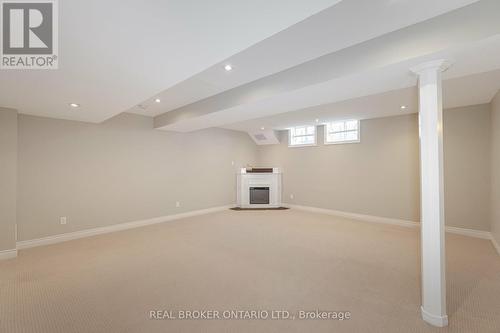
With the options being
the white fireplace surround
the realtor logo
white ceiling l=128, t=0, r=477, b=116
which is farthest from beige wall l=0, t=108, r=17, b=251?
the white fireplace surround

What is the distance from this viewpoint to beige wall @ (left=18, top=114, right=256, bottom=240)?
3.73m

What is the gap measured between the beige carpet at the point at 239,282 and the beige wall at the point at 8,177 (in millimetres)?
423

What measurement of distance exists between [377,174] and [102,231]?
21.0 feet

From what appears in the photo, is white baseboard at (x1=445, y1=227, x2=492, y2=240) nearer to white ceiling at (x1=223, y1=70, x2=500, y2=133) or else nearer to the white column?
white ceiling at (x1=223, y1=70, x2=500, y2=133)

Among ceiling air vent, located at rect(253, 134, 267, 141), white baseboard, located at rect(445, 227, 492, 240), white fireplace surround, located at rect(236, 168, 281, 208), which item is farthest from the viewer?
ceiling air vent, located at rect(253, 134, 267, 141)

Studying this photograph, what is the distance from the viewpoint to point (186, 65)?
6.59ft

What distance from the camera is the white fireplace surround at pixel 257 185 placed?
7.10 metres

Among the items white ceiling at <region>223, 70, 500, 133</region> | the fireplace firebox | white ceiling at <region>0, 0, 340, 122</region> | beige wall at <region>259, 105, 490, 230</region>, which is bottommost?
the fireplace firebox

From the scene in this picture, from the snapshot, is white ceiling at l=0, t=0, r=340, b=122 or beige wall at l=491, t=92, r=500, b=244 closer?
white ceiling at l=0, t=0, r=340, b=122

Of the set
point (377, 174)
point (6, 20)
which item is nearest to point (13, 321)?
point (6, 20)

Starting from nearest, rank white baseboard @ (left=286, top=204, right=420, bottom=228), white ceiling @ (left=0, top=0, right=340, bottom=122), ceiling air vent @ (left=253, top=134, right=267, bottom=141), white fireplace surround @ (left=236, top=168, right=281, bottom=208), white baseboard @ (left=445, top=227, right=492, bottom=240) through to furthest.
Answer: white ceiling @ (left=0, top=0, right=340, bottom=122) → white baseboard @ (left=445, top=227, right=492, bottom=240) → white baseboard @ (left=286, top=204, right=420, bottom=228) → white fireplace surround @ (left=236, top=168, right=281, bottom=208) → ceiling air vent @ (left=253, top=134, right=267, bottom=141)

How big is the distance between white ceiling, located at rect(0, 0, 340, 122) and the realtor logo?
6cm

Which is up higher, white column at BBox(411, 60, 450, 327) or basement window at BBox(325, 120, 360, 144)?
basement window at BBox(325, 120, 360, 144)

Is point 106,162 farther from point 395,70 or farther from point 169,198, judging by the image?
point 395,70
